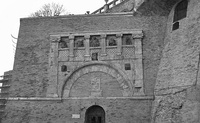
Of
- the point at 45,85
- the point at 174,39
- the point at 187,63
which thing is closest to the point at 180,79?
the point at 187,63

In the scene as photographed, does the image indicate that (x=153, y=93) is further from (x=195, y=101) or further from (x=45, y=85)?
(x=45, y=85)

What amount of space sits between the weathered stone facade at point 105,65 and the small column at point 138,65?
50mm

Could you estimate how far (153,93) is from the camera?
11.2 metres

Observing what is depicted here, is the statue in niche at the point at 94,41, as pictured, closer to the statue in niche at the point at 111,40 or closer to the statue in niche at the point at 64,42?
the statue in niche at the point at 111,40

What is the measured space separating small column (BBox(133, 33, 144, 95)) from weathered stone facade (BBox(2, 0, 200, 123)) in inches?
2.0

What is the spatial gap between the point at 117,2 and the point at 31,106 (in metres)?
12.4

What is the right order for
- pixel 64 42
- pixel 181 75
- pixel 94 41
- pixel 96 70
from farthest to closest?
pixel 64 42, pixel 94 41, pixel 96 70, pixel 181 75

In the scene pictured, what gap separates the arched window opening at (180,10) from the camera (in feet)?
39.0

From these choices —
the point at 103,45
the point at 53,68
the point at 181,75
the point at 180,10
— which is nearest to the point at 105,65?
the point at 103,45

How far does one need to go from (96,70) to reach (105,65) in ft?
1.82

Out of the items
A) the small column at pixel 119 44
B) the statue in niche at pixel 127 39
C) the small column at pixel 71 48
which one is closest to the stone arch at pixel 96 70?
the small column at pixel 71 48

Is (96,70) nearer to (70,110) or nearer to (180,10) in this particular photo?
(70,110)

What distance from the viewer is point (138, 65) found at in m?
11.7

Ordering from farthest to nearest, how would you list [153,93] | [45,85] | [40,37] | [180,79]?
[40,37]
[45,85]
[153,93]
[180,79]
